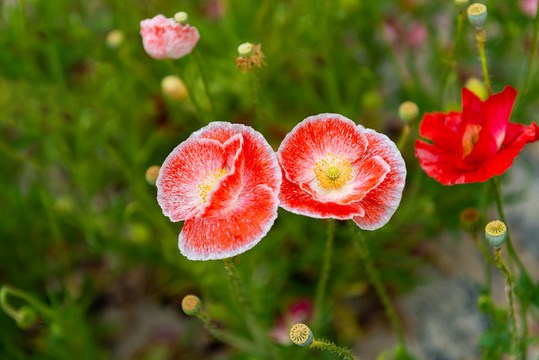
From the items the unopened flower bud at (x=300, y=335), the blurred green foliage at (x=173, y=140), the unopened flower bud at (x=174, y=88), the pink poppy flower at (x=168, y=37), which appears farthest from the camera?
the blurred green foliage at (x=173, y=140)

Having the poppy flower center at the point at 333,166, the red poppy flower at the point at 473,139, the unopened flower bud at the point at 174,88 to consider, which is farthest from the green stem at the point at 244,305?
the unopened flower bud at the point at 174,88

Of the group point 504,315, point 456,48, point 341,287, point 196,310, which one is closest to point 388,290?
point 341,287

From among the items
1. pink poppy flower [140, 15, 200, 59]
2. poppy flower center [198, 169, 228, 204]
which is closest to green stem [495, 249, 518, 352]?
poppy flower center [198, 169, 228, 204]

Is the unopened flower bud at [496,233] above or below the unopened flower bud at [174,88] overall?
below

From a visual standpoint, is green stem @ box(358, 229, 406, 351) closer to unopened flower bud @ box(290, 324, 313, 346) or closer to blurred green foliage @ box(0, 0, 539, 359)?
unopened flower bud @ box(290, 324, 313, 346)

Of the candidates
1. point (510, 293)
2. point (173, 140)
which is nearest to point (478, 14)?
point (510, 293)

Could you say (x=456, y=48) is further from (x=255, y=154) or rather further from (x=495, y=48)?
(x=495, y=48)

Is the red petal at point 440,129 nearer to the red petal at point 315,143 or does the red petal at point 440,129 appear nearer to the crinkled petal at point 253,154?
the red petal at point 315,143
